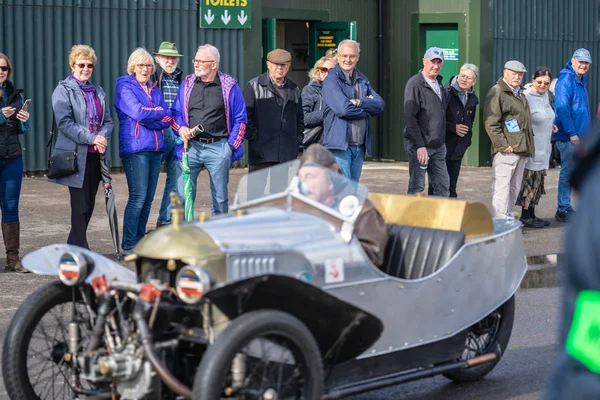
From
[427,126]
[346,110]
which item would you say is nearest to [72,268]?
[346,110]

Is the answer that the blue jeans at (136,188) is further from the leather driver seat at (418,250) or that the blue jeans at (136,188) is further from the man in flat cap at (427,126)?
the leather driver seat at (418,250)

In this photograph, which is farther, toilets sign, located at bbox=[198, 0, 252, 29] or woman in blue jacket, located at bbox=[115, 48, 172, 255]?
toilets sign, located at bbox=[198, 0, 252, 29]

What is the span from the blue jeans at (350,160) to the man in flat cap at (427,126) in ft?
2.01

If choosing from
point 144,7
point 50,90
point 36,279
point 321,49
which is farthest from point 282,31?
point 36,279

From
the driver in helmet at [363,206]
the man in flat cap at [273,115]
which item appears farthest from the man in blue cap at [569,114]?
the driver in helmet at [363,206]

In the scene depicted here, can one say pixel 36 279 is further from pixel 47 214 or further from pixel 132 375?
pixel 132 375

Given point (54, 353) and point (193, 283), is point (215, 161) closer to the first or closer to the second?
point (54, 353)

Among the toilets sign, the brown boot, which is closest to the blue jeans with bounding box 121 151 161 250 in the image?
the brown boot

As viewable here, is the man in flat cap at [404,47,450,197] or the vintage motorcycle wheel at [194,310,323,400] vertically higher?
the man in flat cap at [404,47,450,197]

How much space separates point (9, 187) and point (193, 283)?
478cm

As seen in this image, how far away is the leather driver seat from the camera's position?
17.5 feet

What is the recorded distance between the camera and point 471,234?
18.2ft

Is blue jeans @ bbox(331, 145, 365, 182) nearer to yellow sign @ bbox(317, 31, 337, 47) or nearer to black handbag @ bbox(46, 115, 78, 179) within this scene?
black handbag @ bbox(46, 115, 78, 179)

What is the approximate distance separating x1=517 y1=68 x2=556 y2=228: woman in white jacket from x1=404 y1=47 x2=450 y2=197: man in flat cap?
3.79 ft
